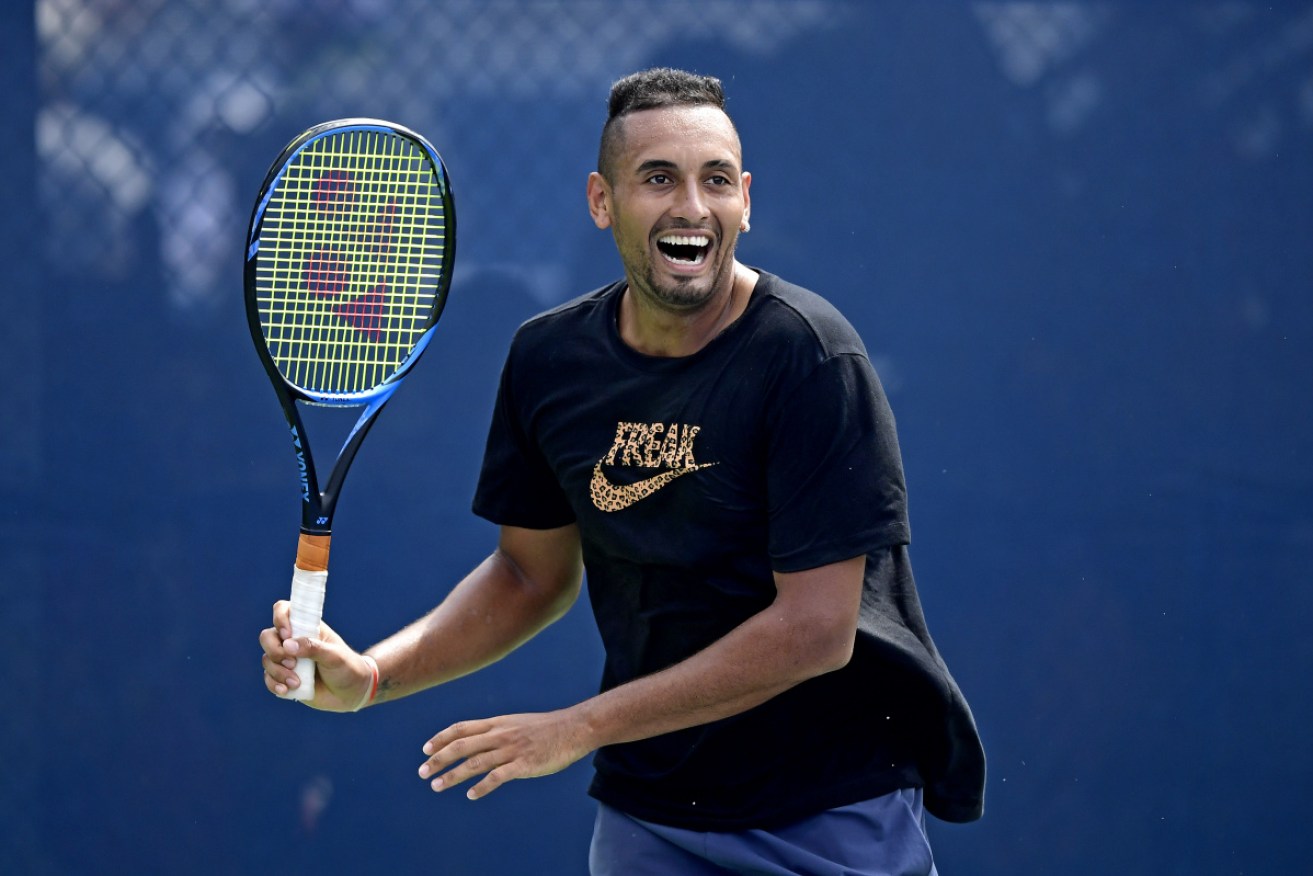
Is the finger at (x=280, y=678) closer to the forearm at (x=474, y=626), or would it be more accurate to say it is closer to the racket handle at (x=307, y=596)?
the racket handle at (x=307, y=596)

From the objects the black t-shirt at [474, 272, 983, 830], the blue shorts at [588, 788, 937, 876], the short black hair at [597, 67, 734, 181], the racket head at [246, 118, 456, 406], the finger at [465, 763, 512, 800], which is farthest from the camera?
the racket head at [246, 118, 456, 406]

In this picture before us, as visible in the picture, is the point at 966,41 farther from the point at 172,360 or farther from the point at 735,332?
the point at 172,360

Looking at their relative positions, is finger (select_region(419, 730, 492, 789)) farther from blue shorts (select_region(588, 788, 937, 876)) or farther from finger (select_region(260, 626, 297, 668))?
blue shorts (select_region(588, 788, 937, 876))

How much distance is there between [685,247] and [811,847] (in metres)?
1.01

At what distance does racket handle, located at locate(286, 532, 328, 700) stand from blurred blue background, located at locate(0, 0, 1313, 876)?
59.4 inches

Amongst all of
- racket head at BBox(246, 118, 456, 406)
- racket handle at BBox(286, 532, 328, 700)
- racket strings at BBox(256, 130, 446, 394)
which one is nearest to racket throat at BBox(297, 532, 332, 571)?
racket handle at BBox(286, 532, 328, 700)

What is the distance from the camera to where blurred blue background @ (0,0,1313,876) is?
4168 mm

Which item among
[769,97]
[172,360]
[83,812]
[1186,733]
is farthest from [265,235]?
[1186,733]

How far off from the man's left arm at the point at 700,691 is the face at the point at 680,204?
521mm

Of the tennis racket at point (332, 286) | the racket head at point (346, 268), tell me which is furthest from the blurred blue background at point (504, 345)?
the racket head at point (346, 268)

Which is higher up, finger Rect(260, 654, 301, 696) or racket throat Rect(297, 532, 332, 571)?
racket throat Rect(297, 532, 332, 571)

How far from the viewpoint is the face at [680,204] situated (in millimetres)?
2719

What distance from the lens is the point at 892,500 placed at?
2.56 meters

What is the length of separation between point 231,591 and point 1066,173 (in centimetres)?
236
